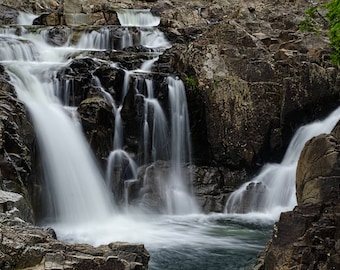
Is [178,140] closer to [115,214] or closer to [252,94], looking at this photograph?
[252,94]

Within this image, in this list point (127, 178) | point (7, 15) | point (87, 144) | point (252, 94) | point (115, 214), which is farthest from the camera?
point (7, 15)

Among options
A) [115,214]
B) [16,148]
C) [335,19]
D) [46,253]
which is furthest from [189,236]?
[335,19]

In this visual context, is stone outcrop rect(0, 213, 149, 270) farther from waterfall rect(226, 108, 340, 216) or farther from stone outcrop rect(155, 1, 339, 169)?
stone outcrop rect(155, 1, 339, 169)

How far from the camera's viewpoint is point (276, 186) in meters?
15.5

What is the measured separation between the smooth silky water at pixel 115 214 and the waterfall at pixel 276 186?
0.86ft

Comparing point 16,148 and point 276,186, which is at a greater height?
point 16,148

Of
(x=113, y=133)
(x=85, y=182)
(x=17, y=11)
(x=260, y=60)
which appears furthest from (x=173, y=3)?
(x=85, y=182)

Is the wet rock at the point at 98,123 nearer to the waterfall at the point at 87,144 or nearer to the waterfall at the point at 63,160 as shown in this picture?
the waterfall at the point at 87,144

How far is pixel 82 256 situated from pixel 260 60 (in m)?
12.5

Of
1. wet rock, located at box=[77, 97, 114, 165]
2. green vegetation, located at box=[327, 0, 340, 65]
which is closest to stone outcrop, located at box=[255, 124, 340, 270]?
green vegetation, located at box=[327, 0, 340, 65]

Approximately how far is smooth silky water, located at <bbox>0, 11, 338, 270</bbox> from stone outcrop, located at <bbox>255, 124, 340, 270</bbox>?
234cm

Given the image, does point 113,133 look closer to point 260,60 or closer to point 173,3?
point 260,60

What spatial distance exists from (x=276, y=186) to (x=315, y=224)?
8203 millimetres

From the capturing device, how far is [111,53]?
2027cm
